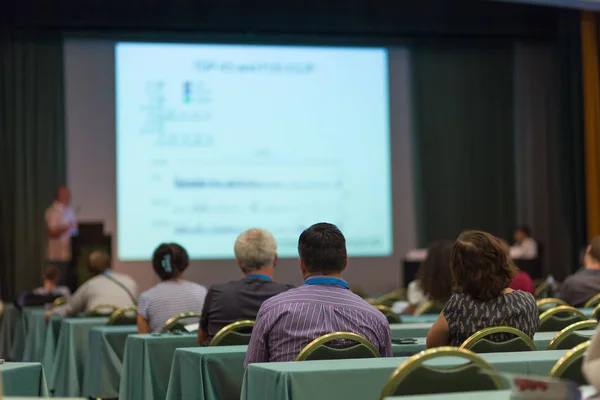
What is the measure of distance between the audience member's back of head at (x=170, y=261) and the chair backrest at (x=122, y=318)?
389 millimetres

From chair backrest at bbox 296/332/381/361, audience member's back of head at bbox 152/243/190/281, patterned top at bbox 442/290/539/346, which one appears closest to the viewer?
chair backrest at bbox 296/332/381/361

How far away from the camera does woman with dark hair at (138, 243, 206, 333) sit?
16.1 ft

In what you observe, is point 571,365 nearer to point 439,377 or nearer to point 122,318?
point 439,377

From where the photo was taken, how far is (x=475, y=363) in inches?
87.5

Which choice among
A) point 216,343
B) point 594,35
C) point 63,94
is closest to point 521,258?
point 594,35

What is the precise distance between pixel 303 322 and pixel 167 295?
2096 millimetres

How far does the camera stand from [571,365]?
7.59 feet

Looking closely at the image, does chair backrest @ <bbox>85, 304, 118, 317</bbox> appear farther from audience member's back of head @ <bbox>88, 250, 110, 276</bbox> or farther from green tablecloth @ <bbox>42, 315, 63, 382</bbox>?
audience member's back of head @ <bbox>88, 250, 110, 276</bbox>

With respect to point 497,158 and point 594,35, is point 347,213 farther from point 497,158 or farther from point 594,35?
point 594,35

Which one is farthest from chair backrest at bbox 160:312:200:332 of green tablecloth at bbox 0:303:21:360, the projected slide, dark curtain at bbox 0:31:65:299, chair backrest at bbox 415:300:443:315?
dark curtain at bbox 0:31:65:299

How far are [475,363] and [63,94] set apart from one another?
9.94 meters

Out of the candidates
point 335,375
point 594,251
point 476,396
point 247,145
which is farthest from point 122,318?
point 247,145

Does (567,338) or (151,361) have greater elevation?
(567,338)

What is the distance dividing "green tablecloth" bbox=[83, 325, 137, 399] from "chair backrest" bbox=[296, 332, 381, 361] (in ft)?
7.53
